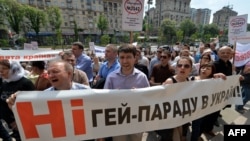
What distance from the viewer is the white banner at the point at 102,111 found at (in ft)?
6.96

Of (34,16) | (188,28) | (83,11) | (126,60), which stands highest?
(83,11)

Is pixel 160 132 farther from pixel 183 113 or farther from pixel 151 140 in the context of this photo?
pixel 183 113

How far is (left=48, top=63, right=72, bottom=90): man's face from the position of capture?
222cm

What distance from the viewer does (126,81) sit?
9.15 feet

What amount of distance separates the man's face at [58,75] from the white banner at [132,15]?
2.74 meters

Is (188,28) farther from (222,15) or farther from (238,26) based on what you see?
(238,26)

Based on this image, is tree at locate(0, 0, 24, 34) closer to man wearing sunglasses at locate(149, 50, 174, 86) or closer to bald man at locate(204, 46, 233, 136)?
man wearing sunglasses at locate(149, 50, 174, 86)

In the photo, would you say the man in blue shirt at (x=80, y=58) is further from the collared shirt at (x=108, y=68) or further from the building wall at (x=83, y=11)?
the building wall at (x=83, y=11)

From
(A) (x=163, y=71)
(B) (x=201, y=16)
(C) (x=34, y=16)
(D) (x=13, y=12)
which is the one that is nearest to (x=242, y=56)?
(A) (x=163, y=71)

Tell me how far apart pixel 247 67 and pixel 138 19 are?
2.76 m

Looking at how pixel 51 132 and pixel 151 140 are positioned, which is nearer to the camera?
pixel 51 132

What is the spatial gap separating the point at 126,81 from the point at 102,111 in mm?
622

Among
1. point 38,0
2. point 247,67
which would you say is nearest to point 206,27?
point 38,0

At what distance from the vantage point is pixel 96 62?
19.9 feet
